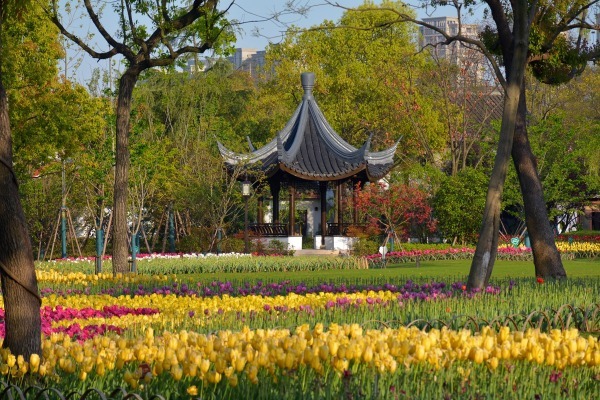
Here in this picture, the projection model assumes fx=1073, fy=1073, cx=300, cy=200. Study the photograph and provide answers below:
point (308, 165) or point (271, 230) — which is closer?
point (308, 165)

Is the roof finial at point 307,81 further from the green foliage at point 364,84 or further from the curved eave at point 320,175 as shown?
the green foliage at point 364,84

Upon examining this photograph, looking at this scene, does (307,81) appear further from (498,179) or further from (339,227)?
(498,179)

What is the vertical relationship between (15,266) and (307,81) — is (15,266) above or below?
below

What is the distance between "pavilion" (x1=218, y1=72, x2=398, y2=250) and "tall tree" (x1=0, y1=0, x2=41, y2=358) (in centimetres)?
2635

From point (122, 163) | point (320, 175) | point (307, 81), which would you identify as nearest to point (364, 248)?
point (320, 175)

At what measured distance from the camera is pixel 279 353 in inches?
251

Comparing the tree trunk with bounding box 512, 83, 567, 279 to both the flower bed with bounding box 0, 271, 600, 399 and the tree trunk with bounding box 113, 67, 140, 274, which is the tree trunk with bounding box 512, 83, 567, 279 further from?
the flower bed with bounding box 0, 271, 600, 399

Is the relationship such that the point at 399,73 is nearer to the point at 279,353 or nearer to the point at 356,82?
the point at 356,82

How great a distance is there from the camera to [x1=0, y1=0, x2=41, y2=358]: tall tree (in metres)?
7.40

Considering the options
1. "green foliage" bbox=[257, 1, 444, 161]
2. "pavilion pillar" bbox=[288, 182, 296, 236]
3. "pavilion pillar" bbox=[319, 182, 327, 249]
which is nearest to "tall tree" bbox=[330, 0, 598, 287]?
"pavilion pillar" bbox=[288, 182, 296, 236]

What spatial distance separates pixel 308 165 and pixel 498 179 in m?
20.9

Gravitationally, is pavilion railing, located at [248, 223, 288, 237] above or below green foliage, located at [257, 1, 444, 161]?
below

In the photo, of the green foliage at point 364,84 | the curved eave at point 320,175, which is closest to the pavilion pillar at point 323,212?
the curved eave at point 320,175

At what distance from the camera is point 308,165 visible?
35.2 meters
